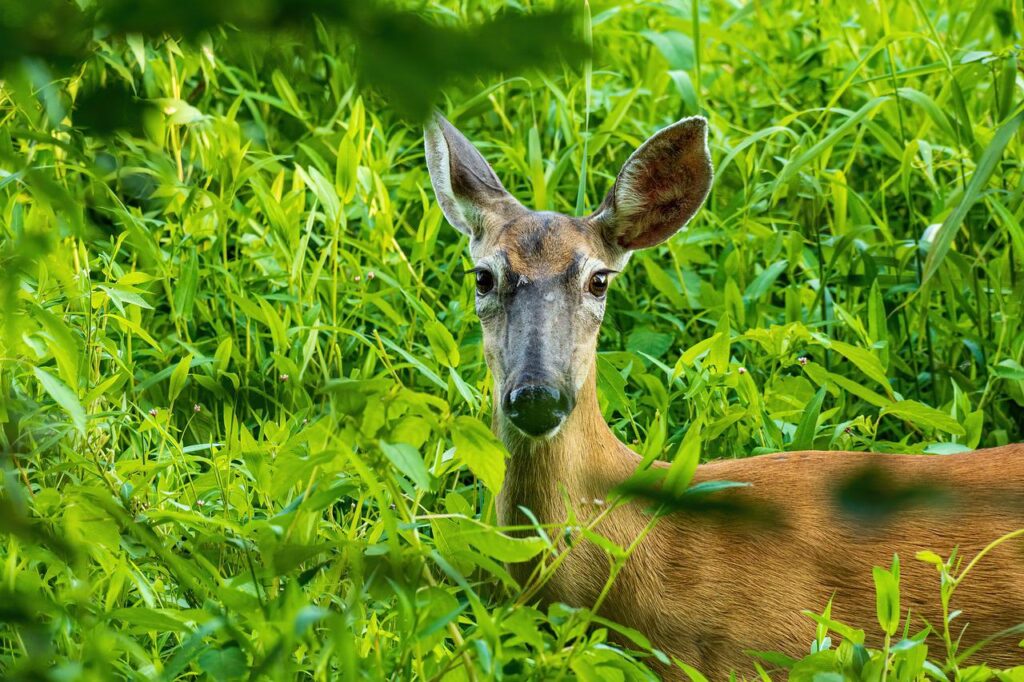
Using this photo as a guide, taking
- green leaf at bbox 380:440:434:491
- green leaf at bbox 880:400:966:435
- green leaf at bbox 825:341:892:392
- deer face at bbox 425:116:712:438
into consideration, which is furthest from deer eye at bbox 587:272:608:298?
green leaf at bbox 380:440:434:491

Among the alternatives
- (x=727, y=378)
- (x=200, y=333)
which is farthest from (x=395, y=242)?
(x=727, y=378)

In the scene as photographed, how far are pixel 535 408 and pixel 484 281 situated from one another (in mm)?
510

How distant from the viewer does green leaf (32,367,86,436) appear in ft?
A: 8.54

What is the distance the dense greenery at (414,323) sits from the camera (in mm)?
2098

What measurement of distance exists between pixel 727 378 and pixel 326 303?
1249 millimetres

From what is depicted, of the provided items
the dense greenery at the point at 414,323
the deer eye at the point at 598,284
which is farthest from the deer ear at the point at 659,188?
the dense greenery at the point at 414,323

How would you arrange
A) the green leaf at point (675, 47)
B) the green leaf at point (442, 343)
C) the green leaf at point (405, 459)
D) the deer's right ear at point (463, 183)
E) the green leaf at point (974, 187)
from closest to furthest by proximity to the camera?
the green leaf at point (405, 459), the green leaf at point (974, 187), the green leaf at point (442, 343), the deer's right ear at point (463, 183), the green leaf at point (675, 47)

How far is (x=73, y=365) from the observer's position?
2.67 meters

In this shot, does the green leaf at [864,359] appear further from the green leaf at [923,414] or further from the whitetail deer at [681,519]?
the whitetail deer at [681,519]

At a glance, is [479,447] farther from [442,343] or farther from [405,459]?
[442,343]

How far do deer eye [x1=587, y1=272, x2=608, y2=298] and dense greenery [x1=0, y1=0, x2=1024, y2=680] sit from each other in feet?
1.11

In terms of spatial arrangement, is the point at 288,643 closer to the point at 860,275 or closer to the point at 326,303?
the point at 326,303

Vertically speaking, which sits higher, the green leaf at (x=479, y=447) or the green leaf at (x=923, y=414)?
the green leaf at (x=479, y=447)

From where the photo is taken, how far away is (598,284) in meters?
3.16
